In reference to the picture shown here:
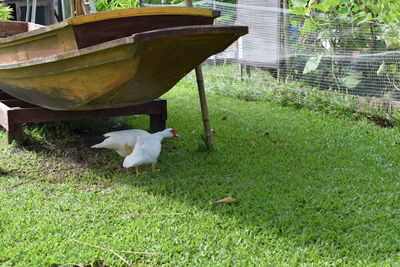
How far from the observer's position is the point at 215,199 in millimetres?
3566

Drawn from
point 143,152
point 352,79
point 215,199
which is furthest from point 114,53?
point 352,79

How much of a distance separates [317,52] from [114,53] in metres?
3.57

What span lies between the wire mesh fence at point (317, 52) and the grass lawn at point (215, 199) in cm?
71

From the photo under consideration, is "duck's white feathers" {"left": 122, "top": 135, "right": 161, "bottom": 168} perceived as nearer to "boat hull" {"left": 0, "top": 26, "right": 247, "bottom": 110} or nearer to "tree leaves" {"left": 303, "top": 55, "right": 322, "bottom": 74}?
"boat hull" {"left": 0, "top": 26, "right": 247, "bottom": 110}

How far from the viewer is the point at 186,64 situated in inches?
165

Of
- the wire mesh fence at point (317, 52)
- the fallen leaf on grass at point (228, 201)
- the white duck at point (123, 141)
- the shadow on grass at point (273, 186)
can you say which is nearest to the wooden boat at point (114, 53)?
the white duck at point (123, 141)

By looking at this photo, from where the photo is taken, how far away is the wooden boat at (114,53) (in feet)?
11.9

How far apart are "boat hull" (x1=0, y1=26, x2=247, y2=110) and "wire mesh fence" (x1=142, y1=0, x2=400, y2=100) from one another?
251 cm

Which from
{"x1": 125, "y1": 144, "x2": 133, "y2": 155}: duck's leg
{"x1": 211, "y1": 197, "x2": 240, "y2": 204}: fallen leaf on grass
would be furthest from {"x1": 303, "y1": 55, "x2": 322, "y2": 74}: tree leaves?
{"x1": 211, "y1": 197, "x2": 240, "y2": 204}: fallen leaf on grass

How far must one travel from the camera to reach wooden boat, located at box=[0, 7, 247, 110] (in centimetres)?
362

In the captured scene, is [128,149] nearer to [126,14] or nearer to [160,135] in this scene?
[160,135]

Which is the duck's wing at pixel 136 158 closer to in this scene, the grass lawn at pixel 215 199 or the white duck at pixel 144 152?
the white duck at pixel 144 152

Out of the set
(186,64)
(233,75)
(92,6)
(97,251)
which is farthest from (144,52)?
(233,75)

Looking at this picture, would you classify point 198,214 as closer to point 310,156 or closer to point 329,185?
point 329,185
